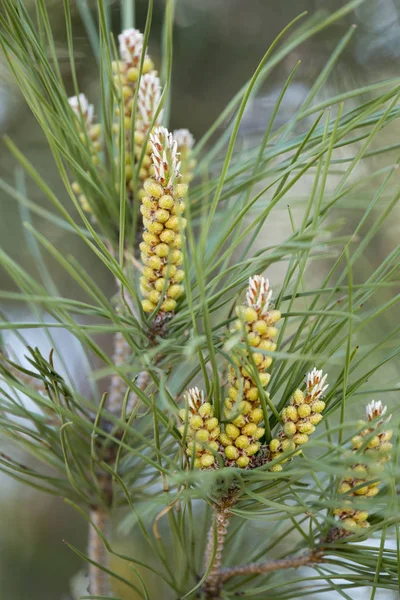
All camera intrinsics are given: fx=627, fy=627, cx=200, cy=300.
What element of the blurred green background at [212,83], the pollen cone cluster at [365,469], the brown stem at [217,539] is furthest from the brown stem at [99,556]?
the blurred green background at [212,83]

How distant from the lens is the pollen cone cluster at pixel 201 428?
1.02ft

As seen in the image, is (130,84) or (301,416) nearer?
(301,416)

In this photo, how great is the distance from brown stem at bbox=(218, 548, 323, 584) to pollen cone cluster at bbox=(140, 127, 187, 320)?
17 cm

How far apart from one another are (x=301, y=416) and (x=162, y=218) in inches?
4.9

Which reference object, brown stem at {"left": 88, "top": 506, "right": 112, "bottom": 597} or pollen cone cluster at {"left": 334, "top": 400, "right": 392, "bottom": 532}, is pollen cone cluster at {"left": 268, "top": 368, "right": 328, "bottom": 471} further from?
brown stem at {"left": 88, "top": 506, "right": 112, "bottom": 597}

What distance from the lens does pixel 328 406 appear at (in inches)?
14.0

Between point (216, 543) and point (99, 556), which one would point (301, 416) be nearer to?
point (216, 543)

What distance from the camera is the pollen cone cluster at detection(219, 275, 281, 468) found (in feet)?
0.97

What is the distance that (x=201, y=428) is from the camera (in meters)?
0.31

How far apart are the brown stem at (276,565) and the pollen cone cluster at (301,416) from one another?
0.09m

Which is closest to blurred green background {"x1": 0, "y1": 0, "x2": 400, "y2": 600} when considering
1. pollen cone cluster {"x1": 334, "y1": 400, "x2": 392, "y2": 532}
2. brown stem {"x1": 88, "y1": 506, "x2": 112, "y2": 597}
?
brown stem {"x1": 88, "y1": 506, "x2": 112, "y2": 597}

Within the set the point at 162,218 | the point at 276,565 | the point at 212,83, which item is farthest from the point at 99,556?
the point at 212,83

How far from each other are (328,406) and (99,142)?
0.83 ft

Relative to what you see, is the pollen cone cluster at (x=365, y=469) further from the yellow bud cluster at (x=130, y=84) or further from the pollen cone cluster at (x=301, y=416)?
the yellow bud cluster at (x=130, y=84)
